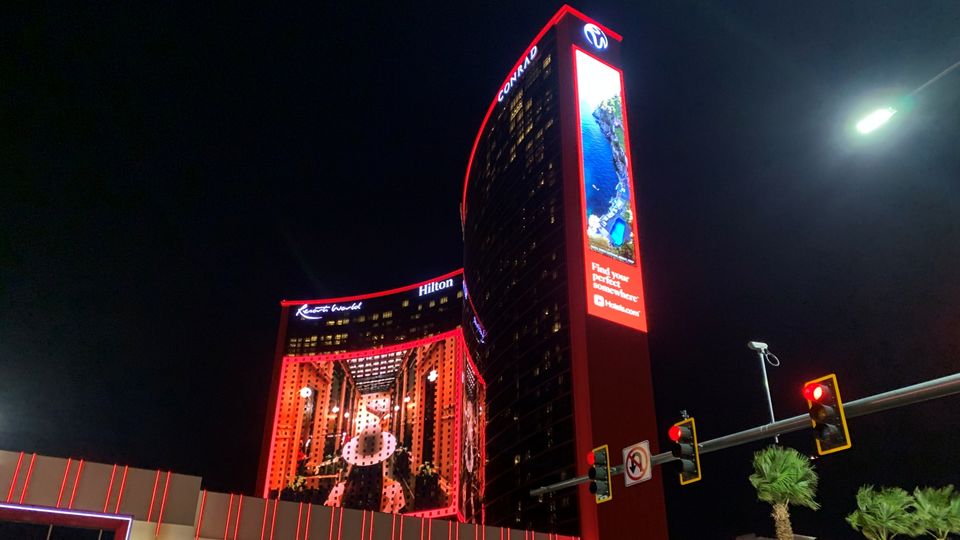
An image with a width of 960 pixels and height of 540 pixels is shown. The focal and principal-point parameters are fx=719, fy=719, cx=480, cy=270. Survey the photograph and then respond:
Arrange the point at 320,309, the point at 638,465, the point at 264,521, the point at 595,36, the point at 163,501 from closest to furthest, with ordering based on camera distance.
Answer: the point at 638,465 < the point at 163,501 < the point at 264,521 < the point at 595,36 < the point at 320,309

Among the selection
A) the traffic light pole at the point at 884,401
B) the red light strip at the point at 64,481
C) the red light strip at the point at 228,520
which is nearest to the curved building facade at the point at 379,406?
the red light strip at the point at 228,520

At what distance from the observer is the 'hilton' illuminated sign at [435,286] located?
411 ft

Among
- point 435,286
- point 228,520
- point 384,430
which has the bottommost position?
point 228,520

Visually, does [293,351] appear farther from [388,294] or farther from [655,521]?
[655,521]

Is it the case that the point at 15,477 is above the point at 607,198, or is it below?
below

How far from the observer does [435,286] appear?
126312 mm

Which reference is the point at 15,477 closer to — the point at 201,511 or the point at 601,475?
the point at 201,511

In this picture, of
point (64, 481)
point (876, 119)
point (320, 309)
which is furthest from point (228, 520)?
point (320, 309)

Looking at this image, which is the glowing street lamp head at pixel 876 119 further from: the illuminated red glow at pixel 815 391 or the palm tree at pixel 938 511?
the palm tree at pixel 938 511

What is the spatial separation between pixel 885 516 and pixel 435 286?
94.4 meters

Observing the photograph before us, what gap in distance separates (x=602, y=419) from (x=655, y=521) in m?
9.45

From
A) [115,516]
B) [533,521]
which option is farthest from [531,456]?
[115,516]

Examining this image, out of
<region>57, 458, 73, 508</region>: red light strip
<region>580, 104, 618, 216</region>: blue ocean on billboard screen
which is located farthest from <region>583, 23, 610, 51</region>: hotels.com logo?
<region>57, 458, 73, 508</region>: red light strip

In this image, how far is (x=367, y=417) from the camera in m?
124
